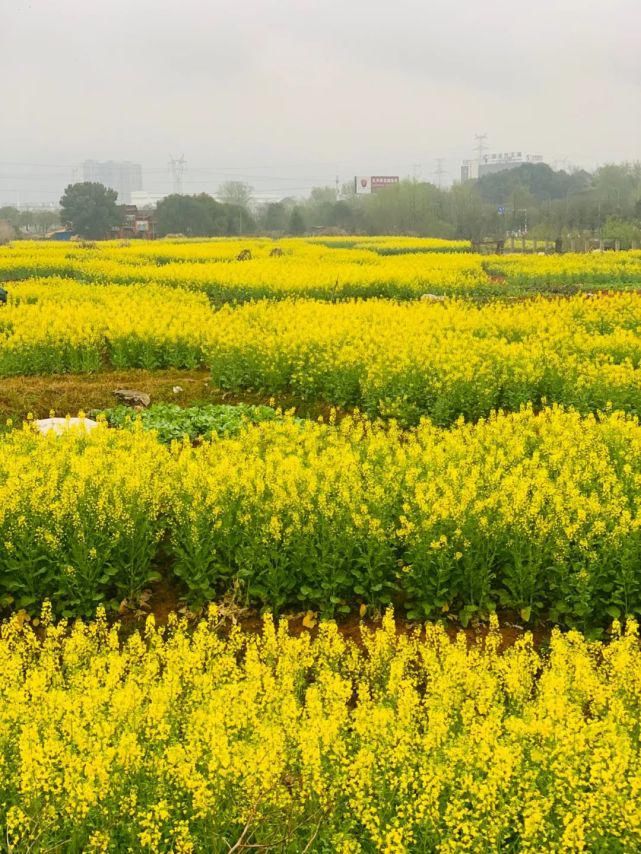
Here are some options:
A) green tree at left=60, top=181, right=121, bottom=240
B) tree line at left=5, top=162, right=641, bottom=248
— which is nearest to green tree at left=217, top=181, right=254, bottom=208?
tree line at left=5, top=162, right=641, bottom=248

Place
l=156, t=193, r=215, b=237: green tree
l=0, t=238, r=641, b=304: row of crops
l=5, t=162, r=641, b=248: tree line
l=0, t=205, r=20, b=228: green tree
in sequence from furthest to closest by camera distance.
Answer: l=0, t=205, r=20, b=228: green tree, l=156, t=193, r=215, b=237: green tree, l=5, t=162, r=641, b=248: tree line, l=0, t=238, r=641, b=304: row of crops

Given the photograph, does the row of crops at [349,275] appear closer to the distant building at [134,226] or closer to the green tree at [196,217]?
the green tree at [196,217]

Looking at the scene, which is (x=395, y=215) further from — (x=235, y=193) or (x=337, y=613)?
(x=337, y=613)

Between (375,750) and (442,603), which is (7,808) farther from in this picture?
(442,603)

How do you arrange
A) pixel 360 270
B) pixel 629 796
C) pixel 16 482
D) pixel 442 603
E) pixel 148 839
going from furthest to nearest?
pixel 360 270, pixel 16 482, pixel 442 603, pixel 629 796, pixel 148 839

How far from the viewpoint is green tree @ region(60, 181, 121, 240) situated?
92188 millimetres

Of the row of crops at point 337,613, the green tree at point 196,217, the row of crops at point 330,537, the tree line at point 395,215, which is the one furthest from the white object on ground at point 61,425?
the green tree at point 196,217

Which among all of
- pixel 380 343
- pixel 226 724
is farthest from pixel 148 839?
pixel 380 343

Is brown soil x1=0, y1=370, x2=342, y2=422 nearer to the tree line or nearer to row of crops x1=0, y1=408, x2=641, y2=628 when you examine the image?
row of crops x1=0, y1=408, x2=641, y2=628

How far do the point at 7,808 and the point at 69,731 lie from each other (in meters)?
0.45

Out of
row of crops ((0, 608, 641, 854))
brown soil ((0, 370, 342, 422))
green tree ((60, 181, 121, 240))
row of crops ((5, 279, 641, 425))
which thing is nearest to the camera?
row of crops ((0, 608, 641, 854))

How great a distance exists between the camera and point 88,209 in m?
92.2

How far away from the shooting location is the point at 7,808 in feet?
13.1

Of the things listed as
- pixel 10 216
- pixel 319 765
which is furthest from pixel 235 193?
pixel 319 765
